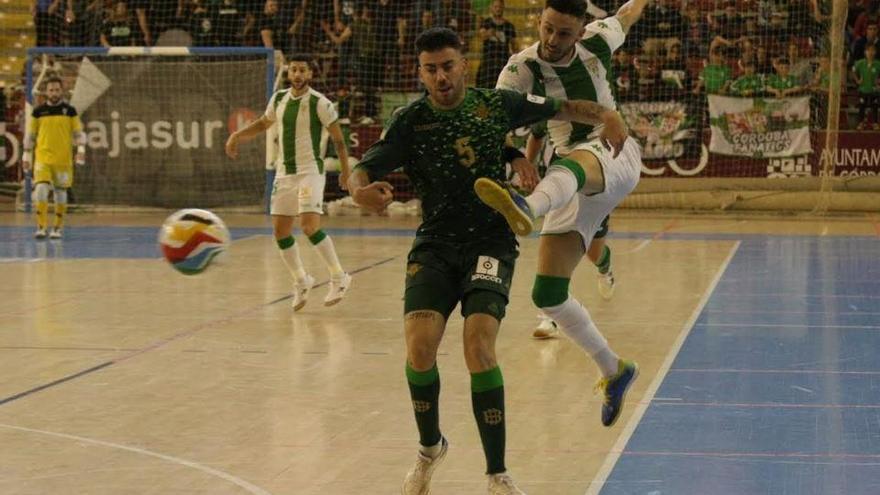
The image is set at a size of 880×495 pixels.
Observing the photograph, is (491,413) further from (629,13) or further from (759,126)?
(759,126)

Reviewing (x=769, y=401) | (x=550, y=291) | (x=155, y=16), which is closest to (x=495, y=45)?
(x=155, y=16)

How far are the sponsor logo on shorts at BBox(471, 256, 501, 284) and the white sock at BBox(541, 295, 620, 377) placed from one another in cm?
133

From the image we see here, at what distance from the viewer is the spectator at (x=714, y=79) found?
22594 millimetres

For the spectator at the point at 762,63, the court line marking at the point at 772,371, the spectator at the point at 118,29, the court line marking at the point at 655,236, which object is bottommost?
the court line marking at the point at 655,236

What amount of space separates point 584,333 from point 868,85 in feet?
55.5

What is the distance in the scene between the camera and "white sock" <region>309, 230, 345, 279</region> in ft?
40.6

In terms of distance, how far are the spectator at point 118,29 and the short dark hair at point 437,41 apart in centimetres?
2026

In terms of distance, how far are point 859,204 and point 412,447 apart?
16342mm

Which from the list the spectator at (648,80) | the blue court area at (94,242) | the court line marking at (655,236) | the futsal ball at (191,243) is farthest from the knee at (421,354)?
the spectator at (648,80)

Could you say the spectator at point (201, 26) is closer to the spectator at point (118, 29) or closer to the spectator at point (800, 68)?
the spectator at point (118, 29)

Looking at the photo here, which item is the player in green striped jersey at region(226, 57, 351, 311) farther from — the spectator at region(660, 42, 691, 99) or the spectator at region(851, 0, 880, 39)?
the spectator at region(851, 0, 880, 39)

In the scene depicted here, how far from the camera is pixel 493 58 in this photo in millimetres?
23016

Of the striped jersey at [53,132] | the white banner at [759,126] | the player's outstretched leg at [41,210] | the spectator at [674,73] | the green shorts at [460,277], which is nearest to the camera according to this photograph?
the green shorts at [460,277]

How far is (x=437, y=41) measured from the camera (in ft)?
19.2
